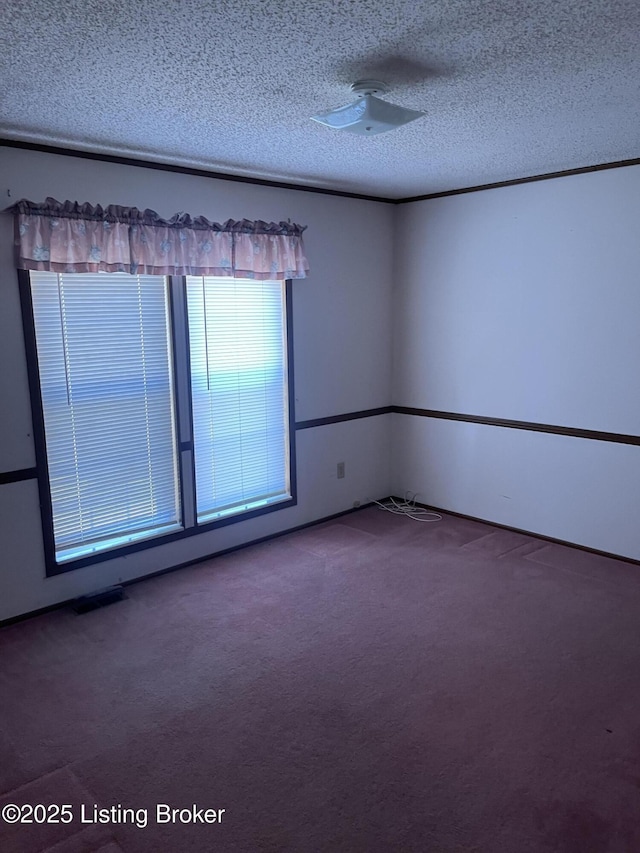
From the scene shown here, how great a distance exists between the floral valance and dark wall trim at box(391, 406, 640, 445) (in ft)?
4.95

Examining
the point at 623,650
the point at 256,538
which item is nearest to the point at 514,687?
the point at 623,650

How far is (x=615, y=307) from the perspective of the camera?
3727 millimetres

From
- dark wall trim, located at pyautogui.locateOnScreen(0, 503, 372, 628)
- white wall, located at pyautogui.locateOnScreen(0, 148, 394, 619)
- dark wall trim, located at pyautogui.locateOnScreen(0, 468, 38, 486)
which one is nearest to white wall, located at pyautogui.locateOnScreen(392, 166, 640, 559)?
white wall, located at pyautogui.locateOnScreen(0, 148, 394, 619)

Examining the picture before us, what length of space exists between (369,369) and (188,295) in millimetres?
1701

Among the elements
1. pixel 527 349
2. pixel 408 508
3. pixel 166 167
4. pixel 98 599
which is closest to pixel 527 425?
pixel 527 349

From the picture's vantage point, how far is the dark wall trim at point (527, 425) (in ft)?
12.4

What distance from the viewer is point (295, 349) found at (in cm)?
427

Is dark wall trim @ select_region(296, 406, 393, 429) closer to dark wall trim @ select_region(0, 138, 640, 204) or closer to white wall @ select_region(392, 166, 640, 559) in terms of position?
white wall @ select_region(392, 166, 640, 559)

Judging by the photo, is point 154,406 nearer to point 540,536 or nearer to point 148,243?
point 148,243

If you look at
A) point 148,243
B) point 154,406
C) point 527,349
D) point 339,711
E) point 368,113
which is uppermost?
point 368,113

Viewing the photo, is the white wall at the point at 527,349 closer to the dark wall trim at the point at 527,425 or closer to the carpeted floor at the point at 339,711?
the dark wall trim at the point at 527,425

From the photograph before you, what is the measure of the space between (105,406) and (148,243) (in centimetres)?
93

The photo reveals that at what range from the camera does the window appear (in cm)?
322

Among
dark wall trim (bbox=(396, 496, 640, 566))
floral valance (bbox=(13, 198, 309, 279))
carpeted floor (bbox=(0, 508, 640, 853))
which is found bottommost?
carpeted floor (bbox=(0, 508, 640, 853))
